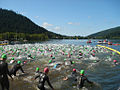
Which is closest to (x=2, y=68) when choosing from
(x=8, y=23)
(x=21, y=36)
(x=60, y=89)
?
(x=60, y=89)

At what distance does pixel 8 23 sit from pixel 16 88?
17680 cm

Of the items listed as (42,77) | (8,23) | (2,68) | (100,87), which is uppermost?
(8,23)

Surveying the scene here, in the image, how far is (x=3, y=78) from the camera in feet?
17.5

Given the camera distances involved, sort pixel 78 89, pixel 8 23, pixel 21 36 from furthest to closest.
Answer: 1. pixel 8 23
2. pixel 21 36
3. pixel 78 89

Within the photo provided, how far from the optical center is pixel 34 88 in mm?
7258

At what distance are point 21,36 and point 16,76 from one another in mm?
109374

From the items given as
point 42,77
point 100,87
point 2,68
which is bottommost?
point 100,87

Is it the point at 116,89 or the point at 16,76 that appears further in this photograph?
the point at 16,76

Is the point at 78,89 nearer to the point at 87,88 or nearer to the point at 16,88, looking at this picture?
the point at 87,88

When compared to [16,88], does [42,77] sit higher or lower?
higher

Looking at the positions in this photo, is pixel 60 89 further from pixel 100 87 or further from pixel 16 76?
pixel 16 76

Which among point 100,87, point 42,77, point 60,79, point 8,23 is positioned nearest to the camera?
point 42,77

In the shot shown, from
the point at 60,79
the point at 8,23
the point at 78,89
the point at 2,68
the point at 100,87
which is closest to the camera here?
the point at 2,68

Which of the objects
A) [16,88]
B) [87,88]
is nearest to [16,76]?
[16,88]
